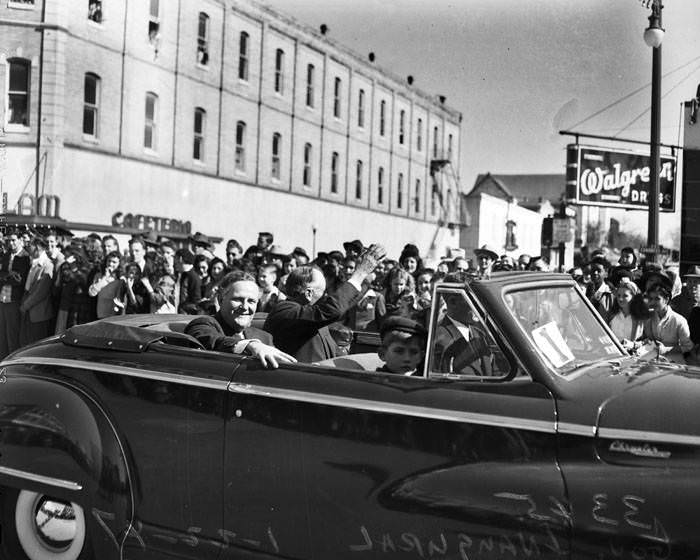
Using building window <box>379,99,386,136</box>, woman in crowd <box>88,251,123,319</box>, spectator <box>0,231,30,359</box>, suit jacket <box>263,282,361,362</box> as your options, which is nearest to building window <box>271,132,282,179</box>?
building window <box>379,99,386,136</box>

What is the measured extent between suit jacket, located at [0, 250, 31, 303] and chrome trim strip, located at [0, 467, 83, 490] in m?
7.41

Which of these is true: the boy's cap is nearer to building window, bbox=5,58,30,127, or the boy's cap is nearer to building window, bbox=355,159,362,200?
building window, bbox=5,58,30,127

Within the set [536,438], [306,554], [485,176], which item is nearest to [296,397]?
[306,554]

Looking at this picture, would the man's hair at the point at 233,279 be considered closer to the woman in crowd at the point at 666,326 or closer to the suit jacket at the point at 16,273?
the woman in crowd at the point at 666,326

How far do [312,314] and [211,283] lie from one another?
5471 mm

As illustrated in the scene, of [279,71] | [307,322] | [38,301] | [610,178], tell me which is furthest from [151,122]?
[307,322]

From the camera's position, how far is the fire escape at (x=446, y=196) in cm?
5034

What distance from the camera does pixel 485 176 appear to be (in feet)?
323

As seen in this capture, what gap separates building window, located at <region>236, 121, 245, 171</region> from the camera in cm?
3306

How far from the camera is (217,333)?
4375mm

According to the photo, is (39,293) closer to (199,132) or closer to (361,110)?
(199,132)

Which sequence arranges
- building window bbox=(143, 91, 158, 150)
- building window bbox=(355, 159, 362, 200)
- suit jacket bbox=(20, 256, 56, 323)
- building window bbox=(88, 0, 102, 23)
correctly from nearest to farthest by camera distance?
suit jacket bbox=(20, 256, 56, 323) → building window bbox=(88, 0, 102, 23) → building window bbox=(143, 91, 158, 150) → building window bbox=(355, 159, 362, 200)

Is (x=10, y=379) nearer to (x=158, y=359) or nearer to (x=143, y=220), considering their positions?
(x=158, y=359)

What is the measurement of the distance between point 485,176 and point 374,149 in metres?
57.4
